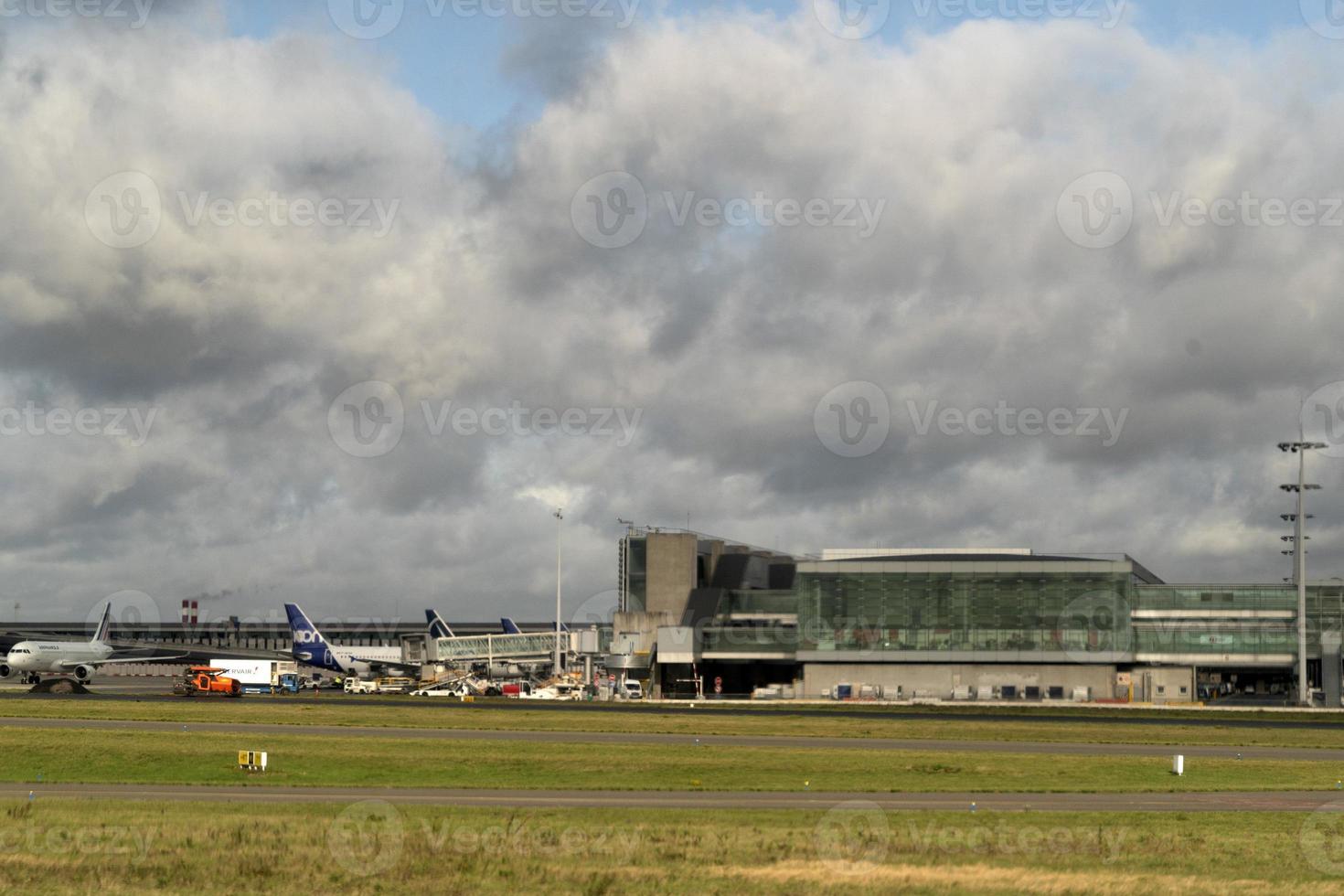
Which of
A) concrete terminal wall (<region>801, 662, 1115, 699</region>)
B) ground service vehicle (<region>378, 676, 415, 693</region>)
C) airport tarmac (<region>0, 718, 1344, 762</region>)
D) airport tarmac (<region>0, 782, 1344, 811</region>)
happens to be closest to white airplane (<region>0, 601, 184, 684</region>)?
ground service vehicle (<region>378, 676, 415, 693</region>)

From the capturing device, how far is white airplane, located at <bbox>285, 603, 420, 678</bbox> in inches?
6127

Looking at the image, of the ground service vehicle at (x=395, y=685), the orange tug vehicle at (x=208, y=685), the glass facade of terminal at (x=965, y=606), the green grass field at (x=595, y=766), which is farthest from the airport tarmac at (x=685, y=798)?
the glass facade of terminal at (x=965, y=606)

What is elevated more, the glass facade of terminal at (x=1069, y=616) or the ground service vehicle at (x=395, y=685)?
the glass facade of terminal at (x=1069, y=616)

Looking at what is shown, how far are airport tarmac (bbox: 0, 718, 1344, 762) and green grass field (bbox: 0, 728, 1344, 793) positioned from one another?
2.57 m

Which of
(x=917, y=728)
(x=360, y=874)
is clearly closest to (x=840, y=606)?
(x=917, y=728)

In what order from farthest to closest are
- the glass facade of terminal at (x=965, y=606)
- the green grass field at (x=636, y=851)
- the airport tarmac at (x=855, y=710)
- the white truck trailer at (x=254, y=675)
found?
the glass facade of terminal at (x=965, y=606) → the white truck trailer at (x=254, y=675) → the airport tarmac at (x=855, y=710) → the green grass field at (x=636, y=851)

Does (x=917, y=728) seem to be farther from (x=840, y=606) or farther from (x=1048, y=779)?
(x=840, y=606)

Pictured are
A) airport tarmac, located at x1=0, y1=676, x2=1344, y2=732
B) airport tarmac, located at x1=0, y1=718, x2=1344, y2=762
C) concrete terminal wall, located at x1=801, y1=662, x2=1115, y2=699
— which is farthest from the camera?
concrete terminal wall, located at x1=801, y1=662, x2=1115, y2=699

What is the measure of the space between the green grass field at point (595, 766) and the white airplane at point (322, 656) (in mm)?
95020

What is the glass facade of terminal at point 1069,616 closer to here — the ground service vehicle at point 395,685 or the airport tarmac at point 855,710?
the airport tarmac at point 855,710

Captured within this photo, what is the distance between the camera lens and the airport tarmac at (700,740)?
61469 millimetres

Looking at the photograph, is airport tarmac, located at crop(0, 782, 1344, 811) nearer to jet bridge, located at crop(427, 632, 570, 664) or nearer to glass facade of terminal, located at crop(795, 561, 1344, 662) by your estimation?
glass facade of terminal, located at crop(795, 561, 1344, 662)

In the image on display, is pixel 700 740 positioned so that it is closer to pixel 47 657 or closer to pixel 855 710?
pixel 855 710

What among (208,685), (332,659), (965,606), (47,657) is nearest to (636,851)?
(208,685)
